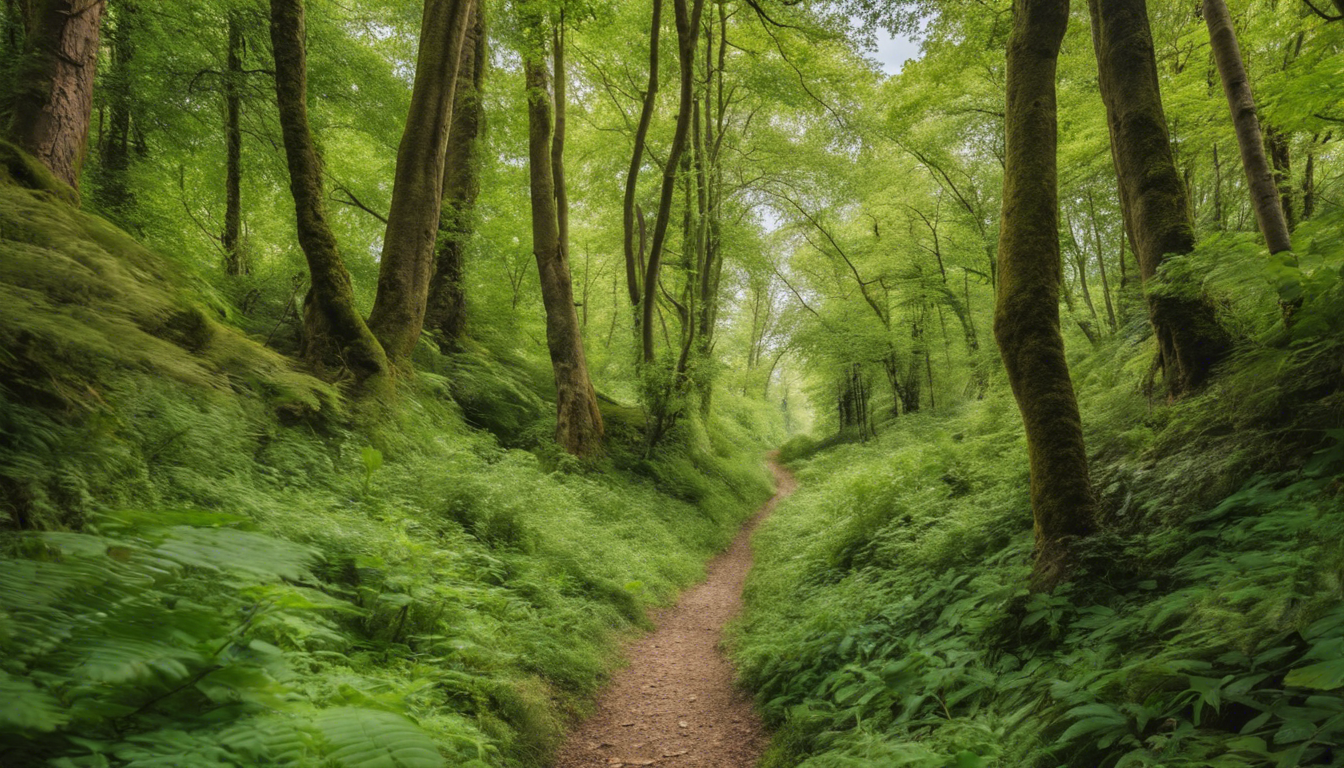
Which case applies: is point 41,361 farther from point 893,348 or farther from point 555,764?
point 893,348

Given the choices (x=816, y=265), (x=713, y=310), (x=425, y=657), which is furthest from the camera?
(x=816, y=265)

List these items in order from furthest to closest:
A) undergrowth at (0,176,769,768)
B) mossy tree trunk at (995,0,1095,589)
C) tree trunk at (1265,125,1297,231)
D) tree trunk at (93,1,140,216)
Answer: tree trunk at (1265,125,1297,231)
tree trunk at (93,1,140,216)
mossy tree trunk at (995,0,1095,589)
undergrowth at (0,176,769,768)

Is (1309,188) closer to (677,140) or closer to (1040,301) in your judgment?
(1040,301)

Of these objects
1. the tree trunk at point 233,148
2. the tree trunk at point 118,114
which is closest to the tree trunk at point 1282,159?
the tree trunk at point 233,148

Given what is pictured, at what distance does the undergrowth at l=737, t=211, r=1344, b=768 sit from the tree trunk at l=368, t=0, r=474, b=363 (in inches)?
236

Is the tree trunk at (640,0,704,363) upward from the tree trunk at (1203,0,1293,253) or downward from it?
upward

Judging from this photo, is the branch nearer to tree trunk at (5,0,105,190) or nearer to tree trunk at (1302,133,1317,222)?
tree trunk at (5,0,105,190)

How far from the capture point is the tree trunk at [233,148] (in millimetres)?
8477

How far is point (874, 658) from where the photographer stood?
14.3 ft

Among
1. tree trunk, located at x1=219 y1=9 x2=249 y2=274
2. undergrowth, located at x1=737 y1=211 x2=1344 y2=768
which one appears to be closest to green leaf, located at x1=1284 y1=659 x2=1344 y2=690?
undergrowth, located at x1=737 y1=211 x2=1344 y2=768

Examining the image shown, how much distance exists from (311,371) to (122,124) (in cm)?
521

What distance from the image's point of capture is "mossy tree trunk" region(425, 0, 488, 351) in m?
11.3

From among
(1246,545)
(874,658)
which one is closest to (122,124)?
(874,658)

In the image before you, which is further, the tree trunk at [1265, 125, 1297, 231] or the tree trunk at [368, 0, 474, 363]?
the tree trunk at [1265, 125, 1297, 231]
